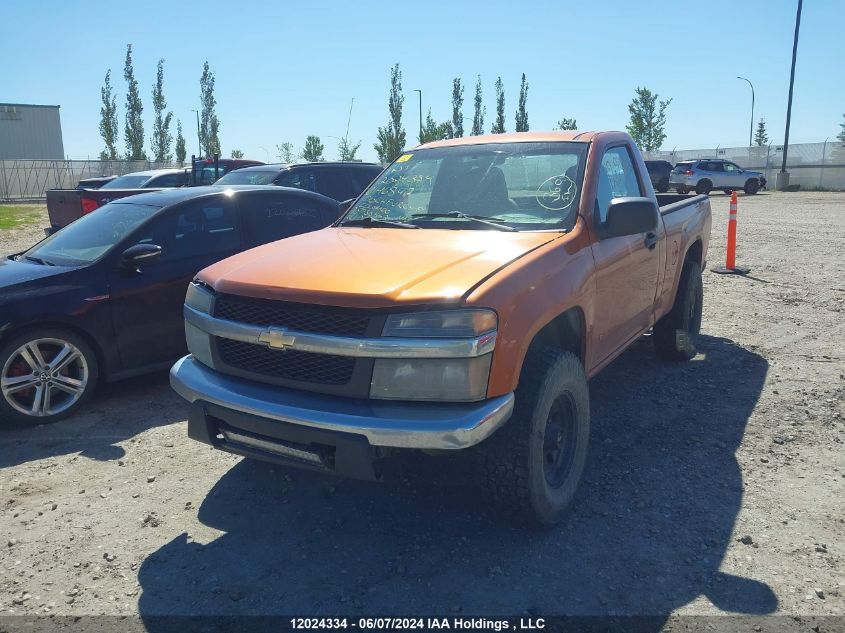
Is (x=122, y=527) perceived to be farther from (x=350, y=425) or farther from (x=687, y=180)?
(x=687, y=180)

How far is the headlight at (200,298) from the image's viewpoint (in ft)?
11.5

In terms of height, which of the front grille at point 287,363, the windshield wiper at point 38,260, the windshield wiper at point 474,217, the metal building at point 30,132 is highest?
the metal building at point 30,132

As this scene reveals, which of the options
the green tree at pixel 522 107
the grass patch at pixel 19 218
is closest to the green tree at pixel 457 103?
the green tree at pixel 522 107

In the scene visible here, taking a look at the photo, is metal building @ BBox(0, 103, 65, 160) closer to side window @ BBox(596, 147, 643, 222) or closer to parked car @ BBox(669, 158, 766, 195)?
parked car @ BBox(669, 158, 766, 195)

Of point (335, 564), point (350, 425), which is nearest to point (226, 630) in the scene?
point (335, 564)

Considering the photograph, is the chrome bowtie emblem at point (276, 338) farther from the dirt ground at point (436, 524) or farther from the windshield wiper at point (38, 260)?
the windshield wiper at point (38, 260)

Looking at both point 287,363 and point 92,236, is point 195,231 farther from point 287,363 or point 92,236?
point 287,363

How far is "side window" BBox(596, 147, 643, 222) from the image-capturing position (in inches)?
167

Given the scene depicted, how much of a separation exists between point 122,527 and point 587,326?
259 centimetres

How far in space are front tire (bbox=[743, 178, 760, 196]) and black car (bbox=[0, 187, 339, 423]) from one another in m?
33.6

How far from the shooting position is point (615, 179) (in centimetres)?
460

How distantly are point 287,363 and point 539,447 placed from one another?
46.5 inches

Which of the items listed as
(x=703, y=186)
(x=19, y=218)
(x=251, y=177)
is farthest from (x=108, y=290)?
(x=703, y=186)

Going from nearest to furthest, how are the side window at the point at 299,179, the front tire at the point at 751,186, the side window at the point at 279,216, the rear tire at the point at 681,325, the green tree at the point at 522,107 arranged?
1. the rear tire at the point at 681,325
2. the side window at the point at 279,216
3. the side window at the point at 299,179
4. the front tire at the point at 751,186
5. the green tree at the point at 522,107
